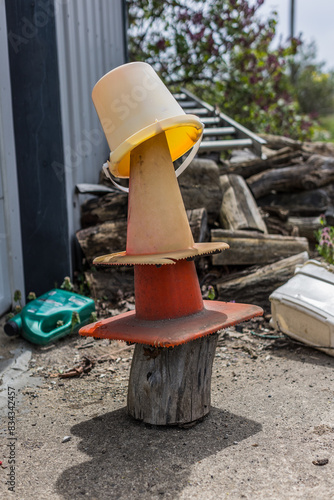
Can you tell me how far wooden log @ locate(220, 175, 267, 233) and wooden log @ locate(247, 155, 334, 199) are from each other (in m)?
0.42

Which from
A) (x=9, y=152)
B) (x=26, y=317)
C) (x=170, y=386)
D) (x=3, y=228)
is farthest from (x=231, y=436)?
(x=9, y=152)

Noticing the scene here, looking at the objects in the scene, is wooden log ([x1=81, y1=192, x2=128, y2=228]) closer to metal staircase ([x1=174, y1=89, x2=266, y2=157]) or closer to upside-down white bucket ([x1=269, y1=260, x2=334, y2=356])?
metal staircase ([x1=174, y1=89, x2=266, y2=157])

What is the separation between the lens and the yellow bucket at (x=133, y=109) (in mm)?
2400

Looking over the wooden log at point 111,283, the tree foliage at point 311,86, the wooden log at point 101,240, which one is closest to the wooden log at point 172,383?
the wooden log at point 111,283

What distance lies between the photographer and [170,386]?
250 cm

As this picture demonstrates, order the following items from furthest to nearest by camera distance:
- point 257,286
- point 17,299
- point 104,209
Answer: point 104,209 → point 257,286 → point 17,299

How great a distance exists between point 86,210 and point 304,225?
2291 millimetres

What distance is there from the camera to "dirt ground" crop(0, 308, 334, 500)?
206cm

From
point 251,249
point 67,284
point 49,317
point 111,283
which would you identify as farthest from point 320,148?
point 49,317

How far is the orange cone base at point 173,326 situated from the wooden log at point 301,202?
325 centimetres

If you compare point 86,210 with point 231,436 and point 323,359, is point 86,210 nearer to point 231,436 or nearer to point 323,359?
point 323,359

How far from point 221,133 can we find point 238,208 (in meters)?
1.66

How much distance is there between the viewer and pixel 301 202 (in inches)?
232

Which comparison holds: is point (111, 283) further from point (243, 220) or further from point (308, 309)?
point (308, 309)
